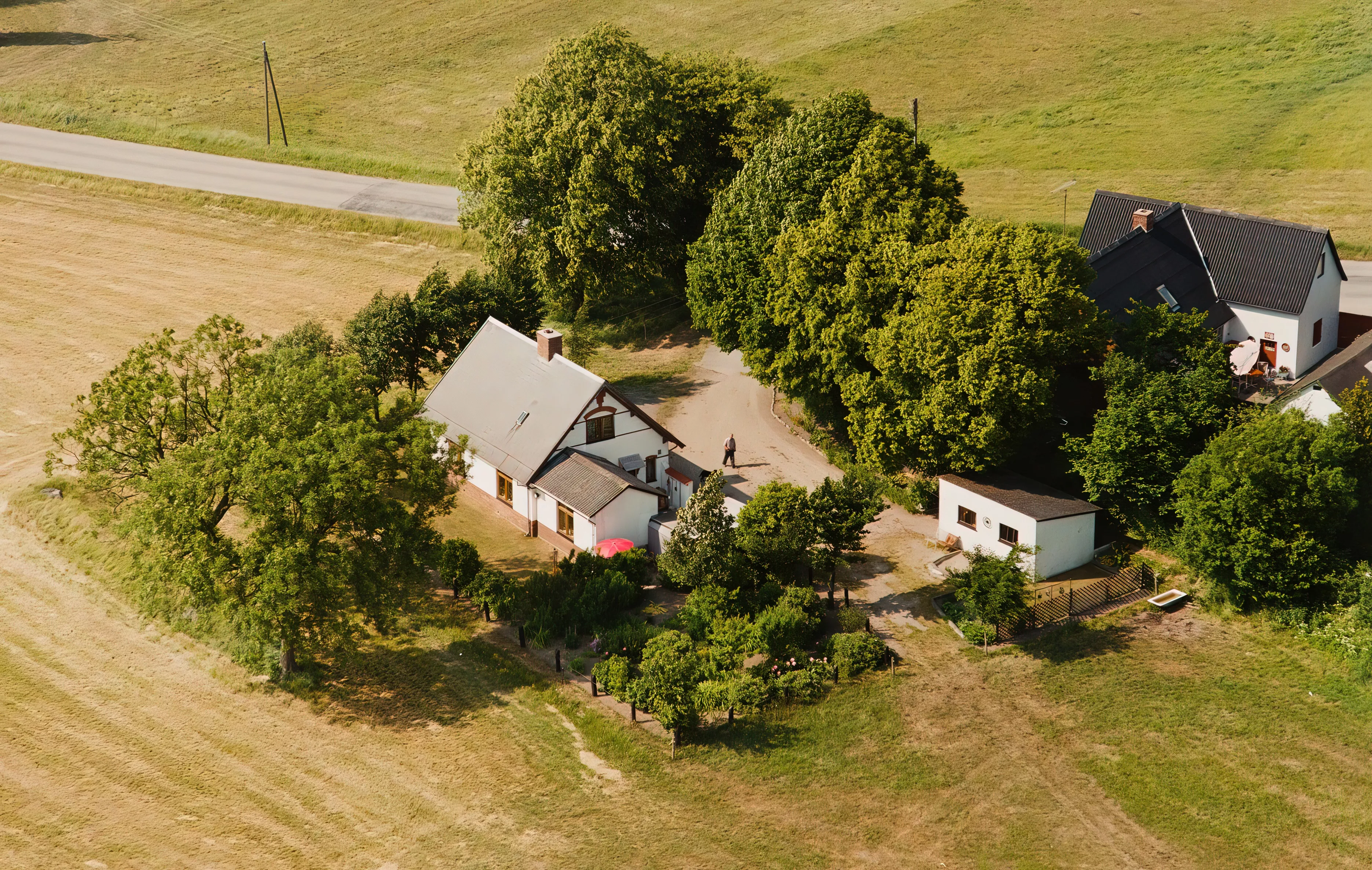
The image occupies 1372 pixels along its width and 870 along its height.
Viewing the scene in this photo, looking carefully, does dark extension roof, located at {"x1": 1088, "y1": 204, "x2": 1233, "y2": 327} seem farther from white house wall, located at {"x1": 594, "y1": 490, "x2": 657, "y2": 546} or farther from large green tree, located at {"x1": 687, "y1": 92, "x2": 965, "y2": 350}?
white house wall, located at {"x1": 594, "y1": 490, "x2": 657, "y2": 546}

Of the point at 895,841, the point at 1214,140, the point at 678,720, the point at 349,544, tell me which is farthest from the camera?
the point at 1214,140

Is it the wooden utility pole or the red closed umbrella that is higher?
the wooden utility pole

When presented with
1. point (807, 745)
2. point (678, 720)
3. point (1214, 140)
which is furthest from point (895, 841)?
point (1214, 140)

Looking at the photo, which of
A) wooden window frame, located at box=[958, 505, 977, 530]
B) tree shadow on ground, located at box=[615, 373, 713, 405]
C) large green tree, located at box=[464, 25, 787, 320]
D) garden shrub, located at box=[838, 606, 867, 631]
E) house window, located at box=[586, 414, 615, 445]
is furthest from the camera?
large green tree, located at box=[464, 25, 787, 320]

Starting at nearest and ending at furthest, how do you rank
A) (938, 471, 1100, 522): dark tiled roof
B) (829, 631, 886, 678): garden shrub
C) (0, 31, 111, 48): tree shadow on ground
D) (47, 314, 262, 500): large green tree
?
(829, 631, 886, 678): garden shrub → (47, 314, 262, 500): large green tree → (938, 471, 1100, 522): dark tiled roof → (0, 31, 111, 48): tree shadow on ground

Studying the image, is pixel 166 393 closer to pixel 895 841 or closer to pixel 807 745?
pixel 807 745

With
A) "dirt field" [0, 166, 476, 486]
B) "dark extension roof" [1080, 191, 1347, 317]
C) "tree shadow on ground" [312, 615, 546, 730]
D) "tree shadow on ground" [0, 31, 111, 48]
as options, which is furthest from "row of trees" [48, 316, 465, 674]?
"tree shadow on ground" [0, 31, 111, 48]

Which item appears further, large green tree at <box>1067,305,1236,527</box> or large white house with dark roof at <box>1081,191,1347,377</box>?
large white house with dark roof at <box>1081,191,1347,377</box>
